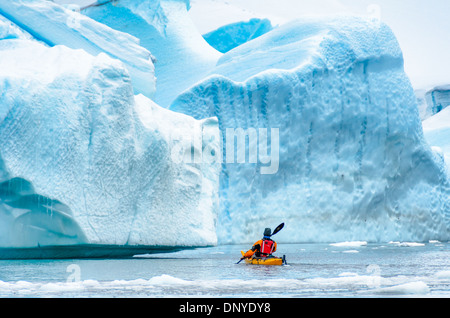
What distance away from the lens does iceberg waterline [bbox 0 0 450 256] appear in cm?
855

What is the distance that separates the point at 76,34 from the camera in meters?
12.8

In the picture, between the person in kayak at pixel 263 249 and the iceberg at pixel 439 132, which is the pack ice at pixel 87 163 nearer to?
the person in kayak at pixel 263 249

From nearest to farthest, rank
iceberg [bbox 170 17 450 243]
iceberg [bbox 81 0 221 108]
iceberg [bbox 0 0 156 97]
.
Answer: iceberg [bbox 0 0 156 97], iceberg [bbox 170 17 450 243], iceberg [bbox 81 0 221 108]

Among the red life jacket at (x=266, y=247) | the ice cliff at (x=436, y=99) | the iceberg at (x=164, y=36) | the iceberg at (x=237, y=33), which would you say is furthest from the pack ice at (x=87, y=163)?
the ice cliff at (x=436, y=99)

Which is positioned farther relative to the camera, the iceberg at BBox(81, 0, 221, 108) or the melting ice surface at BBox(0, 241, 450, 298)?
the iceberg at BBox(81, 0, 221, 108)

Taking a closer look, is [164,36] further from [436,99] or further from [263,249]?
[436,99]

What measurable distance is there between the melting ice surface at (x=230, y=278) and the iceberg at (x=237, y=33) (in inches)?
493

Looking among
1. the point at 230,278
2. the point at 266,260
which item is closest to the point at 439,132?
the point at 266,260

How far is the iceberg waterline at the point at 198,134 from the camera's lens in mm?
8555

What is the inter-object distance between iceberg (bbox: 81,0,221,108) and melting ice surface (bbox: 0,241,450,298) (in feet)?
25.2

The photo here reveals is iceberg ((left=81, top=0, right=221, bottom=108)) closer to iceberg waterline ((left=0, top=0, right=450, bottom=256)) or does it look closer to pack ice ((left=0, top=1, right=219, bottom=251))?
iceberg waterline ((left=0, top=0, right=450, bottom=256))

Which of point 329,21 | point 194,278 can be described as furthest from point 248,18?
point 194,278

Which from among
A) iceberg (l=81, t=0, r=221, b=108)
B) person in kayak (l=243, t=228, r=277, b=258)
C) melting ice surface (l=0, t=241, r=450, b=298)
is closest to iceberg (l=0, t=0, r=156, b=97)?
iceberg (l=81, t=0, r=221, b=108)
